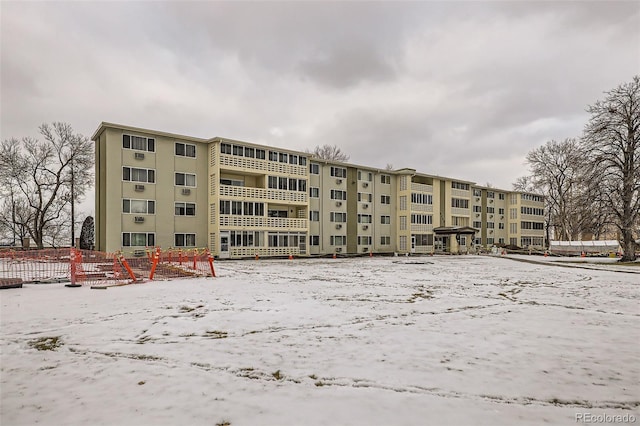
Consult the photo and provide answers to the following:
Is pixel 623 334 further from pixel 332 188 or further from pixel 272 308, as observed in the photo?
pixel 332 188

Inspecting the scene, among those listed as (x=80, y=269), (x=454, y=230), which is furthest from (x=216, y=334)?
(x=454, y=230)

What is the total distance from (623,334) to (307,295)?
27.8 feet

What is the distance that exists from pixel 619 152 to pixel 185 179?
3999cm

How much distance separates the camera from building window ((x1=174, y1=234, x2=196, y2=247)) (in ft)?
105

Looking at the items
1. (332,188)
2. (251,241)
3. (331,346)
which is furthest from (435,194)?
(331,346)

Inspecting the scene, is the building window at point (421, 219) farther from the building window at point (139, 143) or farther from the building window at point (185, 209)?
the building window at point (139, 143)

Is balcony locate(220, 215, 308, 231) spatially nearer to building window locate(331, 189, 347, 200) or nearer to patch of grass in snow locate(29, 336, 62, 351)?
building window locate(331, 189, 347, 200)

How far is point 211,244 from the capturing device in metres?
33.5

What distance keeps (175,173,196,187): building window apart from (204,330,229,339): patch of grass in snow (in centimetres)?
2795

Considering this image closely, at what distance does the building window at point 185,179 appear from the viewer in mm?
32562

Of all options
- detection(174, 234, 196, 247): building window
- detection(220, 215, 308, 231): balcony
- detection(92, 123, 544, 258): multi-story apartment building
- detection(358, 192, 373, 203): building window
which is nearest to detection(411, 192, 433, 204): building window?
detection(92, 123, 544, 258): multi-story apartment building

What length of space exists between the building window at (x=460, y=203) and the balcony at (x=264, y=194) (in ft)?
90.9

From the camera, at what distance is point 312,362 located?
561cm

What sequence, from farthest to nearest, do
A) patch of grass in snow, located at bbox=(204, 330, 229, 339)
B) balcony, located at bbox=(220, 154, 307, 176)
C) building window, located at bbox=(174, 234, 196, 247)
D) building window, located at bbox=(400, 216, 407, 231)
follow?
building window, located at bbox=(400, 216, 407, 231) < balcony, located at bbox=(220, 154, 307, 176) < building window, located at bbox=(174, 234, 196, 247) < patch of grass in snow, located at bbox=(204, 330, 229, 339)
